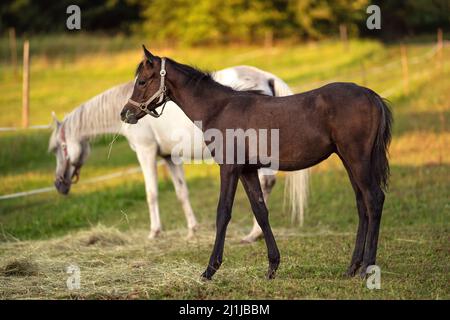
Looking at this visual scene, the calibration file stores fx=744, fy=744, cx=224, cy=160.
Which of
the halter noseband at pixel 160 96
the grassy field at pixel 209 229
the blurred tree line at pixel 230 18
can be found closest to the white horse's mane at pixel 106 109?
the grassy field at pixel 209 229

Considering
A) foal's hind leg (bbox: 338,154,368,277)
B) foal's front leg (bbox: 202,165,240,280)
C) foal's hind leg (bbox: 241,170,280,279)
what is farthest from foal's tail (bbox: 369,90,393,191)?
foal's front leg (bbox: 202,165,240,280)

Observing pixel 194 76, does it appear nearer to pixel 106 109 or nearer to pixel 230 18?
pixel 106 109

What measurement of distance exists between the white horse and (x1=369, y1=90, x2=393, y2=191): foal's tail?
279 cm

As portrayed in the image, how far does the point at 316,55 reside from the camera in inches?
1288

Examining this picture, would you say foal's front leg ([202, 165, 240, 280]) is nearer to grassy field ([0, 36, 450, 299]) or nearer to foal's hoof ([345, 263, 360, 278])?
grassy field ([0, 36, 450, 299])

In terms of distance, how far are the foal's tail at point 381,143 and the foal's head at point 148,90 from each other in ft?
6.58

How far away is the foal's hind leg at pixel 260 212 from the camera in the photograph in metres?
6.91

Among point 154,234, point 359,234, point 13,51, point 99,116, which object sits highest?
point 13,51

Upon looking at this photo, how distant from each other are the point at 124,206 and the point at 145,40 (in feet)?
102

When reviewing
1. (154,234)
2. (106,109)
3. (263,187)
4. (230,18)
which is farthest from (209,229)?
(230,18)

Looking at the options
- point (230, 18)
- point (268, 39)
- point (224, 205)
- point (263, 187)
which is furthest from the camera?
point (230, 18)

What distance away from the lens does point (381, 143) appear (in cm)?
670

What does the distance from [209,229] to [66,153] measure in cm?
240
